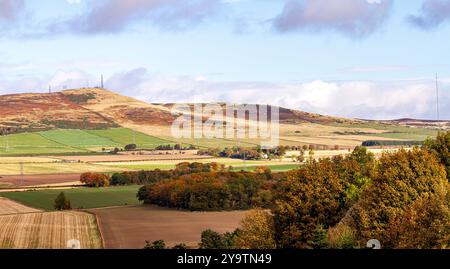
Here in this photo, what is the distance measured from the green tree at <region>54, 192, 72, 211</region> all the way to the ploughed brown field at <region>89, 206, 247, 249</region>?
23.2 feet

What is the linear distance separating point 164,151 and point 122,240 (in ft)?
401

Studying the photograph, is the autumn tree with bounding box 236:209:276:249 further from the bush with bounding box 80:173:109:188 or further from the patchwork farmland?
the bush with bounding box 80:173:109:188

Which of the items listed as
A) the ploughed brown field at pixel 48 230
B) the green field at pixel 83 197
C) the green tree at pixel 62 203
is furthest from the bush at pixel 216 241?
the green tree at pixel 62 203

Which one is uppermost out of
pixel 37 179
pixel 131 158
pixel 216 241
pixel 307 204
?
pixel 131 158

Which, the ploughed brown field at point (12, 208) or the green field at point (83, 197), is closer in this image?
the ploughed brown field at point (12, 208)

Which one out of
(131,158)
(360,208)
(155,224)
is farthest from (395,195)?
(131,158)

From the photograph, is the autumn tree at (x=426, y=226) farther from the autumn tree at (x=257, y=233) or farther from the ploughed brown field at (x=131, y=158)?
the ploughed brown field at (x=131, y=158)

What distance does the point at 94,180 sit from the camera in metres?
132

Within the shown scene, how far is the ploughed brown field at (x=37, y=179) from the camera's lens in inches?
5043

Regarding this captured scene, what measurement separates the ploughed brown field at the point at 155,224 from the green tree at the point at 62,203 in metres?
7.06

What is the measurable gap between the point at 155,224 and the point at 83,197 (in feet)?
103

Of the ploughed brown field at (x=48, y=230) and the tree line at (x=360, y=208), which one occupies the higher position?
the tree line at (x=360, y=208)

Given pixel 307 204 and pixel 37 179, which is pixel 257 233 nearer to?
pixel 307 204
